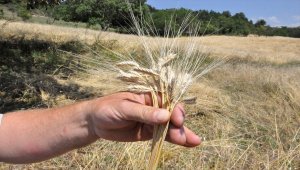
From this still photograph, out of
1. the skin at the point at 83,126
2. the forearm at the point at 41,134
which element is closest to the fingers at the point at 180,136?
the skin at the point at 83,126

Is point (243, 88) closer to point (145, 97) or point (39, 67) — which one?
point (39, 67)

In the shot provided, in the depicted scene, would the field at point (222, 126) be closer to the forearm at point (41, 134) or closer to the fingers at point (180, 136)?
the forearm at point (41, 134)

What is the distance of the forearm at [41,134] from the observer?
1386mm

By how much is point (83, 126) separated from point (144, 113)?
0.32m

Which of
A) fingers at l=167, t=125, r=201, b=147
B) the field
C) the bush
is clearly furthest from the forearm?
the bush

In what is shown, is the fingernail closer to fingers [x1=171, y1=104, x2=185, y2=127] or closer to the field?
fingers [x1=171, y1=104, x2=185, y2=127]

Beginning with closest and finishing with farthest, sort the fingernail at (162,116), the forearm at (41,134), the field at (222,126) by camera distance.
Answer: the fingernail at (162,116) < the forearm at (41,134) < the field at (222,126)

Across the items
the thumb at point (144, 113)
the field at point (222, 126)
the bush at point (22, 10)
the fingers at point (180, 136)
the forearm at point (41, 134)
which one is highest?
the thumb at point (144, 113)

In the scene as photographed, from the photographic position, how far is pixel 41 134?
1455mm

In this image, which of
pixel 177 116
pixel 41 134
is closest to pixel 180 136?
pixel 177 116

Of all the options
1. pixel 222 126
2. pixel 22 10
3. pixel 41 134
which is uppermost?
pixel 41 134

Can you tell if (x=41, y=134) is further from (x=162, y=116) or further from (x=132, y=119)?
(x=162, y=116)

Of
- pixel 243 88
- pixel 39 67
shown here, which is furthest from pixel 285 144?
pixel 39 67

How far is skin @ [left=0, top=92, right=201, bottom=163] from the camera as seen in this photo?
3.69 feet
